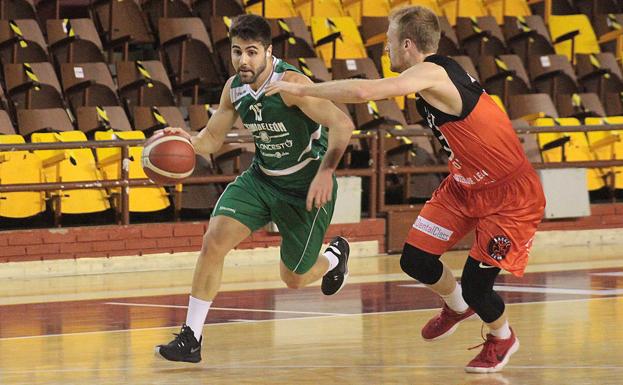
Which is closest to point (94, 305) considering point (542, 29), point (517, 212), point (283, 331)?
point (283, 331)

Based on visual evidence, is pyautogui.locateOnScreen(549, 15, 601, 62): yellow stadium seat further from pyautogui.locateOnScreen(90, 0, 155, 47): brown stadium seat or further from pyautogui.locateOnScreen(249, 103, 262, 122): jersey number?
pyautogui.locateOnScreen(249, 103, 262, 122): jersey number

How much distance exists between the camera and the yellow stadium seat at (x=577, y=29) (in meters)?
19.1

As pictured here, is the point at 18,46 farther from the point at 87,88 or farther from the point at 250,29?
the point at 250,29

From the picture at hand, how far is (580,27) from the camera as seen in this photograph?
1931 centimetres

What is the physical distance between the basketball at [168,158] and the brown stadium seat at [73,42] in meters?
7.37

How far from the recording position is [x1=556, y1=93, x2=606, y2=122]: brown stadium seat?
674 inches

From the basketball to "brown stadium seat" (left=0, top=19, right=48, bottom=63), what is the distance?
7.14 metres

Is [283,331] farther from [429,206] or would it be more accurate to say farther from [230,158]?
[230,158]

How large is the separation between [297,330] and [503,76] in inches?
331

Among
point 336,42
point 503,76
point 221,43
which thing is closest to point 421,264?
point 221,43

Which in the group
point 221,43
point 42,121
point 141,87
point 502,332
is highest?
point 221,43

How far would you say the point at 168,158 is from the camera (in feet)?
24.9

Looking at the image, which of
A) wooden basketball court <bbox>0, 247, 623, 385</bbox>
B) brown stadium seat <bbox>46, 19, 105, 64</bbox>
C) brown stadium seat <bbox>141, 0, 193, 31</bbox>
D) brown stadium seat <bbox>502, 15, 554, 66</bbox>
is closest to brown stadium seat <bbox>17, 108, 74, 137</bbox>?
brown stadium seat <bbox>46, 19, 105, 64</bbox>

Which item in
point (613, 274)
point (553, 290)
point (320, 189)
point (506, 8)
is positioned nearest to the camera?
point (320, 189)
